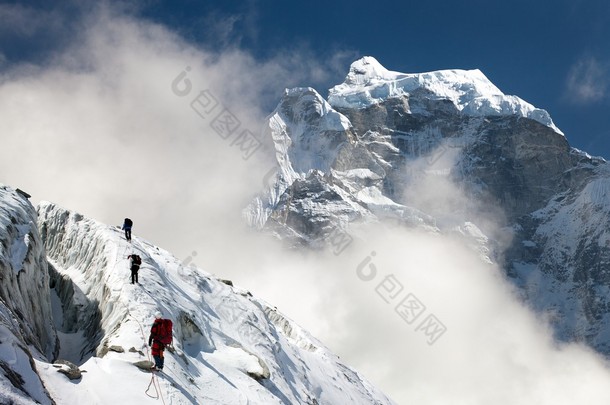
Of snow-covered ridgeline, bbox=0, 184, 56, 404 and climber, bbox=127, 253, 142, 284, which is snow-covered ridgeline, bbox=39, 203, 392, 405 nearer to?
climber, bbox=127, 253, 142, 284

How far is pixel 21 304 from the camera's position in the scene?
29984 mm

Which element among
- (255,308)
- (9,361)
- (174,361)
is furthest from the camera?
(255,308)

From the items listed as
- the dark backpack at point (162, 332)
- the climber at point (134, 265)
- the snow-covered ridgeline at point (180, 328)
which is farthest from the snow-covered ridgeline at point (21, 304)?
the climber at point (134, 265)

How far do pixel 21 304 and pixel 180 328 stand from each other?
28.7 feet

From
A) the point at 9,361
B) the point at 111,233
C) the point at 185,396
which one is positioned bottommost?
the point at 9,361

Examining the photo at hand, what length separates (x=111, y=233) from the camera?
43.3 metres

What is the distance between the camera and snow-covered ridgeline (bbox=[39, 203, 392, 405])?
28500 millimetres

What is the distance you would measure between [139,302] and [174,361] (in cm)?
567

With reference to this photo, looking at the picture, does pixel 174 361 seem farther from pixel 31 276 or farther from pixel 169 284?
pixel 169 284

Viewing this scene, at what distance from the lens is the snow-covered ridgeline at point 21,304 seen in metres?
20.1

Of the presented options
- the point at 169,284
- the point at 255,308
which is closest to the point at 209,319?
the point at 169,284

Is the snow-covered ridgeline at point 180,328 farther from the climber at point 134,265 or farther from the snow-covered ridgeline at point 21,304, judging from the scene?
the snow-covered ridgeline at point 21,304

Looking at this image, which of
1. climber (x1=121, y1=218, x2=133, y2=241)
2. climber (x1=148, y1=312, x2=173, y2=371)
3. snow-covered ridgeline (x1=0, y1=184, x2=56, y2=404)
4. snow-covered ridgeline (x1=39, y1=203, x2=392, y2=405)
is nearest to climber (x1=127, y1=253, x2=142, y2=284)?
snow-covered ridgeline (x1=39, y1=203, x2=392, y2=405)

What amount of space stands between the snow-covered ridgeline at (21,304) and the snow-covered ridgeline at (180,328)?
7.20 feet
